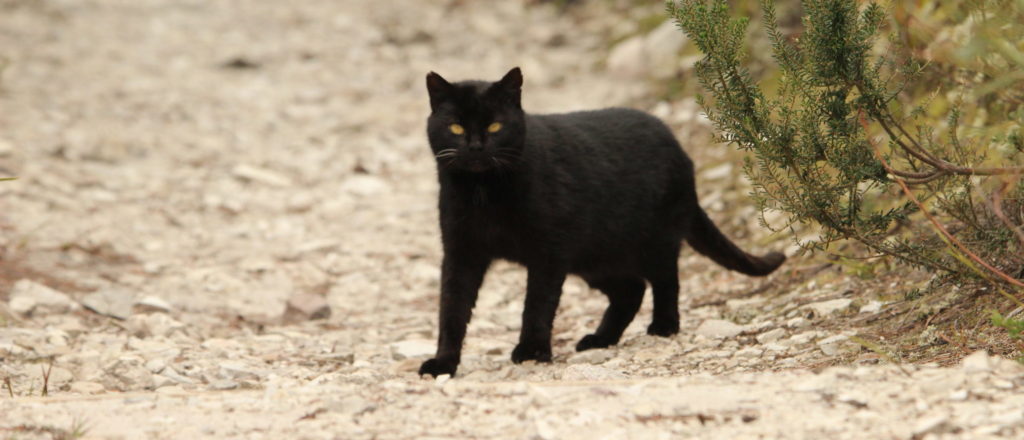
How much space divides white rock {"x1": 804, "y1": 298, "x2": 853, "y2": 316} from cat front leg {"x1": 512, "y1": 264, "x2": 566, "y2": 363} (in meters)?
1.09

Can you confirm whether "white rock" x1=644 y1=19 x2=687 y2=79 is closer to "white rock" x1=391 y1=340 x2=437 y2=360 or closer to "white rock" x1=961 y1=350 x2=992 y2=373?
"white rock" x1=391 y1=340 x2=437 y2=360

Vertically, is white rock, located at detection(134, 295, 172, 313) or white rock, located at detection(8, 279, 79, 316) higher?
white rock, located at detection(134, 295, 172, 313)

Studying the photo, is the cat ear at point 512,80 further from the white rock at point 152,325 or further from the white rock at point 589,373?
the white rock at point 152,325

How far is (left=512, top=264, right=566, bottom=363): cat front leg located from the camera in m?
4.25

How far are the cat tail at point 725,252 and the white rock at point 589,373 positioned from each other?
122 cm

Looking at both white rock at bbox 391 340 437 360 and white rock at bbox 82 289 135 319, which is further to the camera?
white rock at bbox 82 289 135 319

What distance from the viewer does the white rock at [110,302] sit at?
491 centimetres

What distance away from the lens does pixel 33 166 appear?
23.7ft

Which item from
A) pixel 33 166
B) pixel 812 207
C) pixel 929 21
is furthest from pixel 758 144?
pixel 33 166

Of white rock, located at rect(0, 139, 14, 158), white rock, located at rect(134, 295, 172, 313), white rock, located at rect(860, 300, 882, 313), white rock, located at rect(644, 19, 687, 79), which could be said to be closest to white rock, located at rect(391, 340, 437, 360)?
white rock, located at rect(134, 295, 172, 313)

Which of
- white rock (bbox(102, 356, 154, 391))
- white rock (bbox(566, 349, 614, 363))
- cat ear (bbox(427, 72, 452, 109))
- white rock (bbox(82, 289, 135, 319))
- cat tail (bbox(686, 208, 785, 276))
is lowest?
white rock (bbox(102, 356, 154, 391))

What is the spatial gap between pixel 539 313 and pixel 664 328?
2.22 ft

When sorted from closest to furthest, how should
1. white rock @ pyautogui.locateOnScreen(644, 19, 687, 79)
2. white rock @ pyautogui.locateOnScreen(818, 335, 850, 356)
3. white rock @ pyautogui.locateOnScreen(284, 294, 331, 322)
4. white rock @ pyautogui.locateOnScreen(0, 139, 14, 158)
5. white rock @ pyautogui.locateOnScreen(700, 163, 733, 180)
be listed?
white rock @ pyautogui.locateOnScreen(818, 335, 850, 356) < white rock @ pyautogui.locateOnScreen(284, 294, 331, 322) < white rock @ pyautogui.locateOnScreen(700, 163, 733, 180) < white rock @ pyautogui.locateOnScreen(0, 139, 14, 158) < white rock @ pyautogui.locateOnScreen(644, 19, 687, 79)

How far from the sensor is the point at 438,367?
4.06 metres
